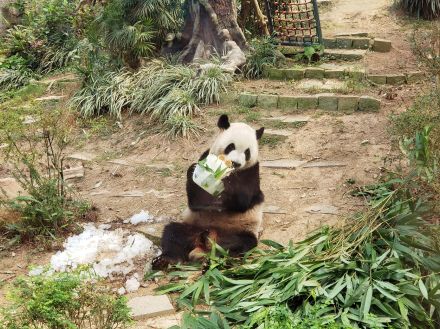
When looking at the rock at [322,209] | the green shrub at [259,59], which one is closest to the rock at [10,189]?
the rock at [322,209]

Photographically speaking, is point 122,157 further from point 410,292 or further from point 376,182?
point 410,292

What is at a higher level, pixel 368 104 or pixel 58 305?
pixel 58 305

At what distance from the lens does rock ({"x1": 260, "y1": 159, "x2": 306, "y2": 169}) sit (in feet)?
21.5

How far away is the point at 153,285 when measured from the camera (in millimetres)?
4688

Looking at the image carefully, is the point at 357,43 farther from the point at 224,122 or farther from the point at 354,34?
the point at 224,122

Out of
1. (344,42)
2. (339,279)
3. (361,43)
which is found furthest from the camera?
(344,42)

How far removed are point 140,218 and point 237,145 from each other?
1.66 meters

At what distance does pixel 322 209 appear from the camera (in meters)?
5.55

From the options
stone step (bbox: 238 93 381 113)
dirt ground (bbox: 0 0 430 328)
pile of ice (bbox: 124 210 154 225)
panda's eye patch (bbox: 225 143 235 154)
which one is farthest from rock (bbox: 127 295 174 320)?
stone step (bbox: 238 93 381 113)

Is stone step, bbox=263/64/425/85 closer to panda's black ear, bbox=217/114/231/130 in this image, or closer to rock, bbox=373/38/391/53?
rock, bbox=373/38/391/53

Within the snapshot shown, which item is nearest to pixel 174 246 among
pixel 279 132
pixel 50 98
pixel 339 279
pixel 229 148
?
pixel 229 148

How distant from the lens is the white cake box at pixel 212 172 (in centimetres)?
454

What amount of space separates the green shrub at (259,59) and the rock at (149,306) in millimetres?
5388

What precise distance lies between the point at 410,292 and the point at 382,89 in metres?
4.87
